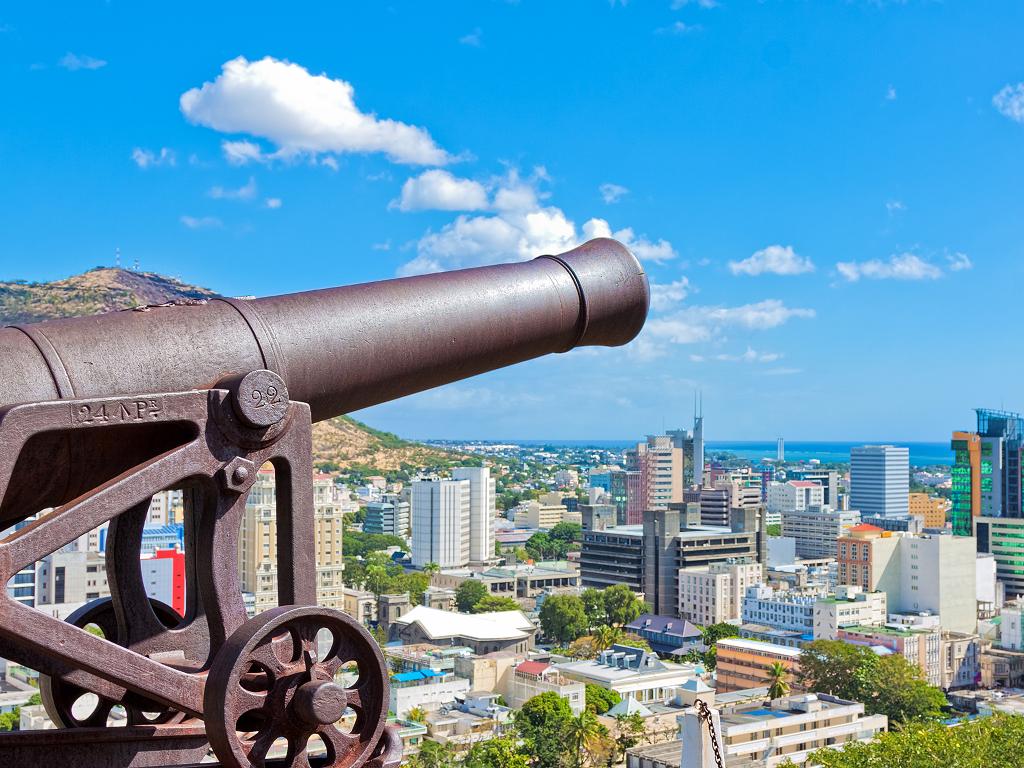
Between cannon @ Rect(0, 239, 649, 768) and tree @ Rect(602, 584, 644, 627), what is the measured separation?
54551 mm

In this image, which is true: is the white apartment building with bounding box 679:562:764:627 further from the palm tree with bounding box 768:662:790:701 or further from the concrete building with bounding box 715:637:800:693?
the palm tree with bounding box 768:662:790:701

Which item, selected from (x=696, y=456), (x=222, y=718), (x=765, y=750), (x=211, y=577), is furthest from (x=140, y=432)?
(x=696, y=456)

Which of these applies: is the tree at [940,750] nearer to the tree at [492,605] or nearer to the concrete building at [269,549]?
the concrete building at [269,549]

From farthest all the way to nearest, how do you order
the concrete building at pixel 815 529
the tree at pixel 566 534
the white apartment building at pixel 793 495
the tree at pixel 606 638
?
1. the white apartment building at pixel 793 495
2. the concrete building at pixel 815 529
3. the tree at pixel 566 534
4. the tree at pixel 606 638

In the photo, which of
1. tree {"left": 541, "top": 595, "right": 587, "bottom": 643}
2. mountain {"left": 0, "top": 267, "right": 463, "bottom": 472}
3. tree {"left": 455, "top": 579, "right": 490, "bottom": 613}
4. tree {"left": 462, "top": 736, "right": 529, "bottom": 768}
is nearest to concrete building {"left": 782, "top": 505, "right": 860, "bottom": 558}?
mountain {"left": 0, "top": 267, "right": 463, "bottom": 472}

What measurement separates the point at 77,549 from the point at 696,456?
104687 mm

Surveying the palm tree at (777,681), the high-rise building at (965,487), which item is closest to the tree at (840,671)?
the palm tree at (777,681)

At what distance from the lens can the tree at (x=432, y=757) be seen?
2855 cm

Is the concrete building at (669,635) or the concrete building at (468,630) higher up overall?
the concrete building at (468,630)

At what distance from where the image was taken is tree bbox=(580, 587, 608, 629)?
56344mm

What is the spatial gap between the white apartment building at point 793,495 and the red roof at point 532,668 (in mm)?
91695

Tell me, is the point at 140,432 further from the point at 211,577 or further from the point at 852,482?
the point at 852,482

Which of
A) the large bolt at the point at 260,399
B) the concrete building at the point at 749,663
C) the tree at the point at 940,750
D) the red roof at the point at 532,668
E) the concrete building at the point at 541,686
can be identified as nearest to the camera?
the large bolt at the point at 260,399

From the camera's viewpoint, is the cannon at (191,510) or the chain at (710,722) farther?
the chain at (710,722)
